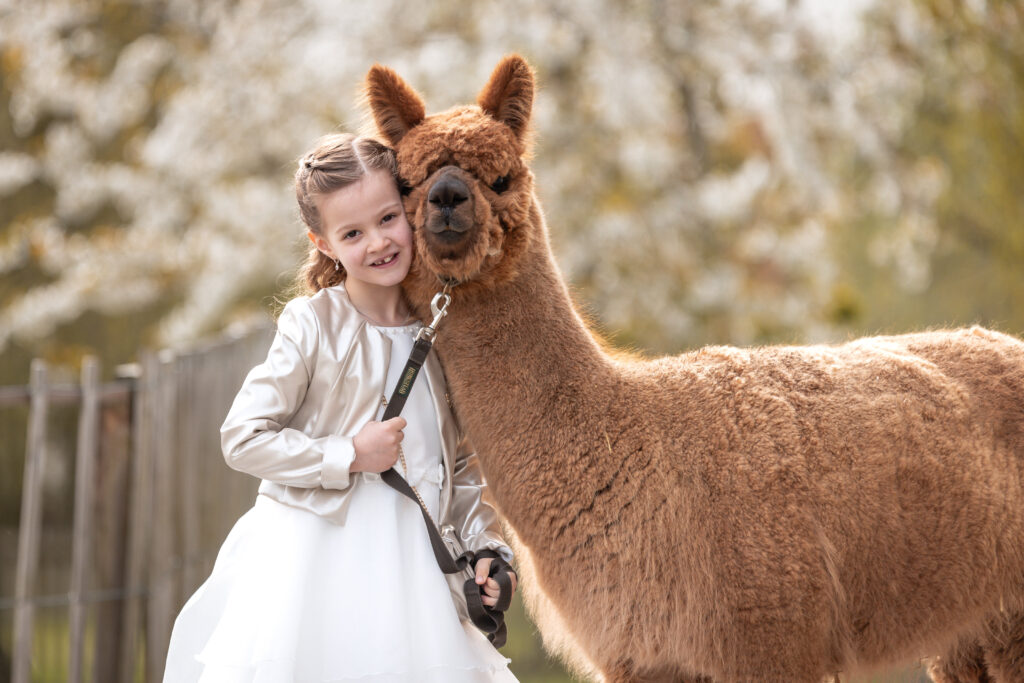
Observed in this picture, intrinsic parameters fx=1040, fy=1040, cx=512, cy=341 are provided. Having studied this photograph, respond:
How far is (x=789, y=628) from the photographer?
225cm

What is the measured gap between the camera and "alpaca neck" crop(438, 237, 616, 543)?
7.80 ft

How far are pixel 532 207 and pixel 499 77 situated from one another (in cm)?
31

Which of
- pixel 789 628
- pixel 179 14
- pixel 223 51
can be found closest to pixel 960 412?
pixel 789 628

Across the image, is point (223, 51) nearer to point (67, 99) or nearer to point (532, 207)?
point (67, 99)

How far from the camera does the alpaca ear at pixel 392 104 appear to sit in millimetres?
2348

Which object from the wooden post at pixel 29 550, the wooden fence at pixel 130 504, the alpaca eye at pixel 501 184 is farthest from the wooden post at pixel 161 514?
the alpaca eye at pixel 501 184

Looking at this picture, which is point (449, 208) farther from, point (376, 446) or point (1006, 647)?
point (1006, 647)

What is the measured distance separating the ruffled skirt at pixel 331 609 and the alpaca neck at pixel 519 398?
24 centimetres

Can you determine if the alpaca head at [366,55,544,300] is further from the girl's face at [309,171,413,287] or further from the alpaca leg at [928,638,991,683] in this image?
the alpaca leg at [928,638,991,683]

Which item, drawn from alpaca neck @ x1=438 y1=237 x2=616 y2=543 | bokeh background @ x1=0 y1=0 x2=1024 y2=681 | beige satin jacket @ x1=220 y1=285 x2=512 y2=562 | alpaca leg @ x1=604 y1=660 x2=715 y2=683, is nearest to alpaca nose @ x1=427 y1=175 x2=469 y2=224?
alpaca neck @ x1=438 y1=237 x2=616 y2=543

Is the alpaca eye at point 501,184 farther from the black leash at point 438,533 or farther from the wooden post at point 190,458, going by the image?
the wooden post at point 190,458

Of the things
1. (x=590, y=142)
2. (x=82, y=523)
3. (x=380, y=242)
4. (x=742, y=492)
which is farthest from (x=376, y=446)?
(x=590, y=142)

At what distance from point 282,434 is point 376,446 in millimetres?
202

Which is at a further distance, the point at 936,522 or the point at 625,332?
the point at 625,332
